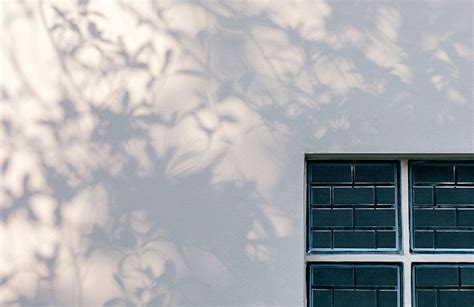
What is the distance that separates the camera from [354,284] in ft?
16.7

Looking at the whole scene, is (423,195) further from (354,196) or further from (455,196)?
(354,196)

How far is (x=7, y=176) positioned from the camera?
5.07 m

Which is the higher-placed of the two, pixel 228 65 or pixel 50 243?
pixel 228 65

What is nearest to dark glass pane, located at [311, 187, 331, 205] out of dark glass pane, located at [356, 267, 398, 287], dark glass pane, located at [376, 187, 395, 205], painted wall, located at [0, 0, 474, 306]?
painted wall, located at [0, 0, 474, 306]

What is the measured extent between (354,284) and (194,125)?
142 cm

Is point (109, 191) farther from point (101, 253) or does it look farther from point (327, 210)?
point (327, 210)

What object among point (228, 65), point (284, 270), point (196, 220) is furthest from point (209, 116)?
point (284, 270)

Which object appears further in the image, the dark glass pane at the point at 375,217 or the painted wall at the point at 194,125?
the dark glass pane at the point at 375,217

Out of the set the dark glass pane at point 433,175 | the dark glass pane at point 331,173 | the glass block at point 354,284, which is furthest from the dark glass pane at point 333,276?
the dark glass pane at point 433,175

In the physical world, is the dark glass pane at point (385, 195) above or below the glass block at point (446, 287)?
above

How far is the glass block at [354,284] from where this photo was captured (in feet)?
16.6

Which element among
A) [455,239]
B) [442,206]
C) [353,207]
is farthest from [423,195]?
[353,207]

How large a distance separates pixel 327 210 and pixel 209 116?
0.96 m

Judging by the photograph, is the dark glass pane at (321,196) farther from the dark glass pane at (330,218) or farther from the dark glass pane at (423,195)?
the dark glass pane at (423,195)
